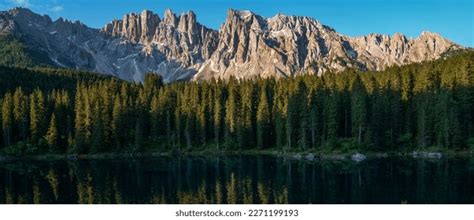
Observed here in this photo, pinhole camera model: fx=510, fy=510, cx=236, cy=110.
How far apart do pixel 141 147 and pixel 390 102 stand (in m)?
61.9

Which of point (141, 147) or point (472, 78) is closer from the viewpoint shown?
point (472, 78)

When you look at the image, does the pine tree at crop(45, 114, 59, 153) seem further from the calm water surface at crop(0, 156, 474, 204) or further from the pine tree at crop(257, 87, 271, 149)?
the pine tree at crop(257, 87, 271, 149)

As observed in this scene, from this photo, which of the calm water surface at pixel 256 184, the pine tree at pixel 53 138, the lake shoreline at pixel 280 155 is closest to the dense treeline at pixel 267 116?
the pine tree at pixel 53 138

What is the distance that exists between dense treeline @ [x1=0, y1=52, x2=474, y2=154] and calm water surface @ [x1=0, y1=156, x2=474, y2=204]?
25.4 meters

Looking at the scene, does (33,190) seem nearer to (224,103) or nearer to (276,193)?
(276,193)

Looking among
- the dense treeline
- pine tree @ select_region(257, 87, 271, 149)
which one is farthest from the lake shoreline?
pine tree @ select_region(257, 87, 271, 149)

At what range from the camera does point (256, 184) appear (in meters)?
60.2

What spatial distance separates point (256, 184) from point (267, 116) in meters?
68.6

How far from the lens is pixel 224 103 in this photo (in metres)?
145

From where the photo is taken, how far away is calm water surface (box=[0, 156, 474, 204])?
48719mm

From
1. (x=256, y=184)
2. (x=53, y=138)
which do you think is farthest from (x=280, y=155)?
(x=53, y=138)
